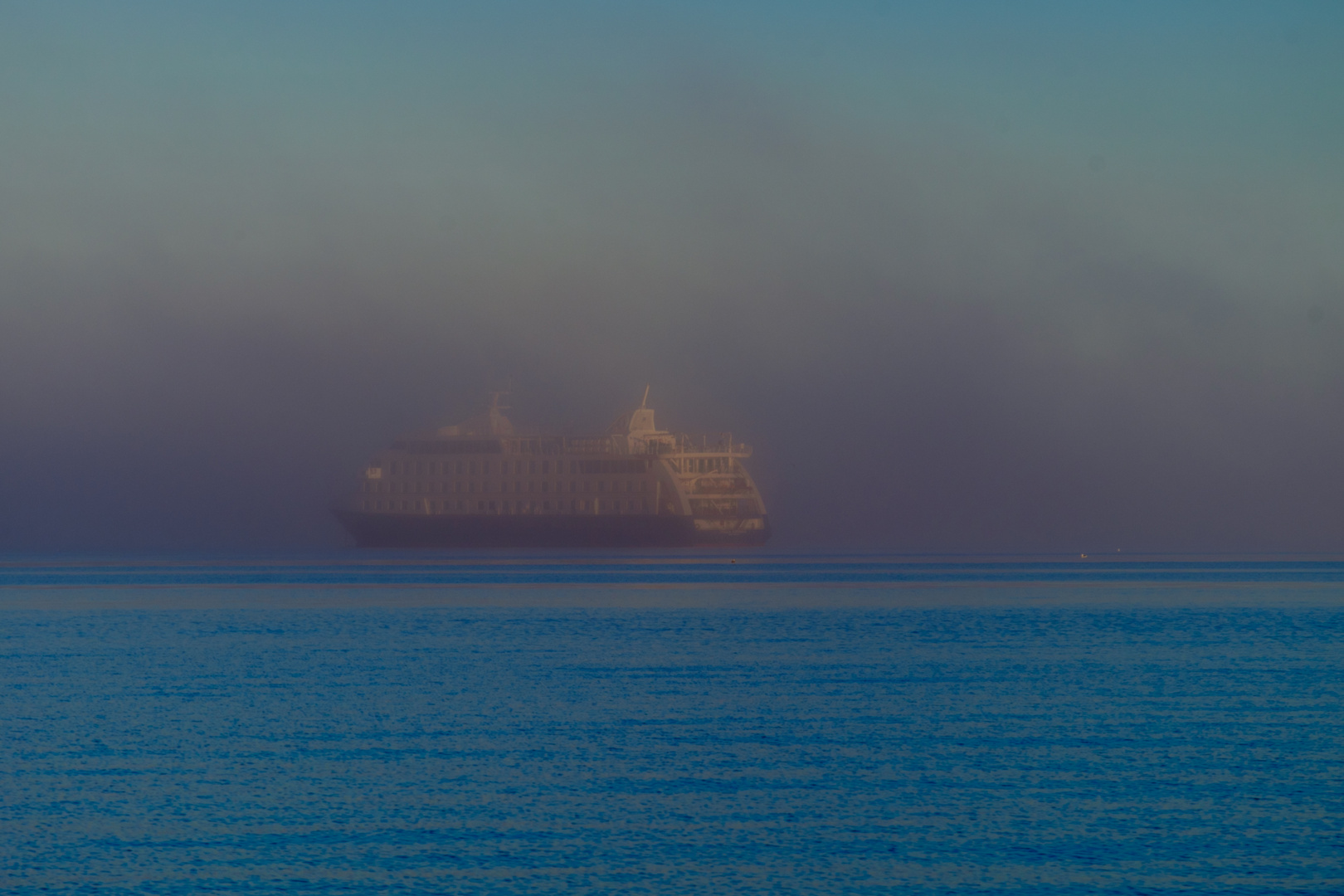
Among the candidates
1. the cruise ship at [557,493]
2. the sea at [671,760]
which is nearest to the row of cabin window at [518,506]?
the cruise ship at [557,493]

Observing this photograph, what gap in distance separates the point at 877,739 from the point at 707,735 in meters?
2.23

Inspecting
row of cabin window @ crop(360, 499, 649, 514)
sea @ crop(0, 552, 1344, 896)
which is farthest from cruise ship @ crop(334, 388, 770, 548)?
sea @ crop(0, 552, 1344, 896)

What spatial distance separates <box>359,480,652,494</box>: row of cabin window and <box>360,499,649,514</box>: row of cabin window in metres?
0.80

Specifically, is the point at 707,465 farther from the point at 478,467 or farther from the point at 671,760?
the point at 671,760

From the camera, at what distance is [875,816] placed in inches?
520

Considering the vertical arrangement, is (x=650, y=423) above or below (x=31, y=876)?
above

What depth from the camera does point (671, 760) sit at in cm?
1627

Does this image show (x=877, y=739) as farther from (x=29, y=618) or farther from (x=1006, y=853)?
(x=29, y=618)

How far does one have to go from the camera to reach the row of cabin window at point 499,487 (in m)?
105

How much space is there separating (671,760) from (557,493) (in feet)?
293

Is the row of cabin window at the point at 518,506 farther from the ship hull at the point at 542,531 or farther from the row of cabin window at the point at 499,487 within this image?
the row of cabin window at the point at 499,487

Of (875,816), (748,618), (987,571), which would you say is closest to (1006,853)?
(875,816)

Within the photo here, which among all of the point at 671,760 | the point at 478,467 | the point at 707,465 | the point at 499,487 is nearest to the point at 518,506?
the point at 499,487

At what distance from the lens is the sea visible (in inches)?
446
